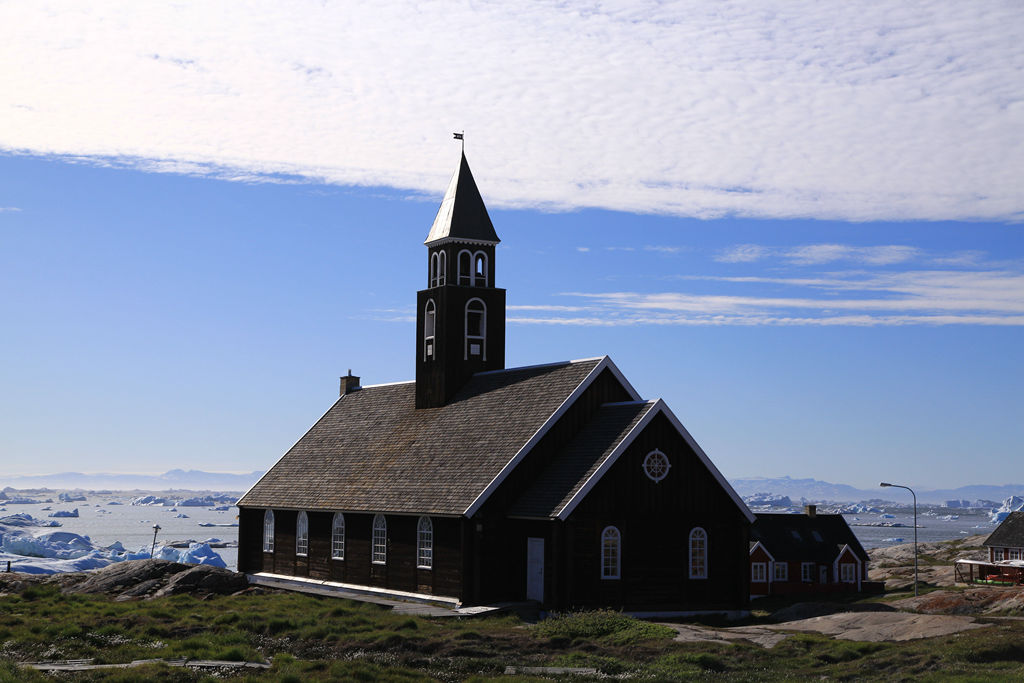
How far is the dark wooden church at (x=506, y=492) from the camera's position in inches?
1532

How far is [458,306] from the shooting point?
4862cm

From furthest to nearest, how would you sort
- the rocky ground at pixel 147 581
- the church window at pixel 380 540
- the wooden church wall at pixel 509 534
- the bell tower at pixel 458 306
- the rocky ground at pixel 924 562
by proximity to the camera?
1. the rocky ground at pixel 924 562
2. the bell tower at pixel 458 306
3. the rocky ground at pixel 147 581
4. the church window at pixel 380 540
5. the wooden church wall at pixel 509 534

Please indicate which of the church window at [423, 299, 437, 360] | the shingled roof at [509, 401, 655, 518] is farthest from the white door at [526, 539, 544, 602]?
the church window at [423, 299, 437, 360]

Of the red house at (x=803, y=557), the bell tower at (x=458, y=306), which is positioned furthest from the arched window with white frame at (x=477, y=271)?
the red house at (x=803, y=557)

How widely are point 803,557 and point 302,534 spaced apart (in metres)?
28.8

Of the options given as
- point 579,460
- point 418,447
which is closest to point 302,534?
point 418,447

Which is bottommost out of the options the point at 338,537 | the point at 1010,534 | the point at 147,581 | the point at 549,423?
the point at 147,581

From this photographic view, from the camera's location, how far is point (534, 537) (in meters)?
39.4

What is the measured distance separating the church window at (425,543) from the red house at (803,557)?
25.5 meters

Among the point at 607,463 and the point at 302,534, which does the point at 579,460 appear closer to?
the point at 607,463

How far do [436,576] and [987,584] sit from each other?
39.4 m

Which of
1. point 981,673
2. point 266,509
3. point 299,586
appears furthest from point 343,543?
point 981,673

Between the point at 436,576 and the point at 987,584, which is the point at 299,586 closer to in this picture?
the point at 436,576

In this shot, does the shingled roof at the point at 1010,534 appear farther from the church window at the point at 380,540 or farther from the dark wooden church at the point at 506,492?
the church window at the point at 380,540
